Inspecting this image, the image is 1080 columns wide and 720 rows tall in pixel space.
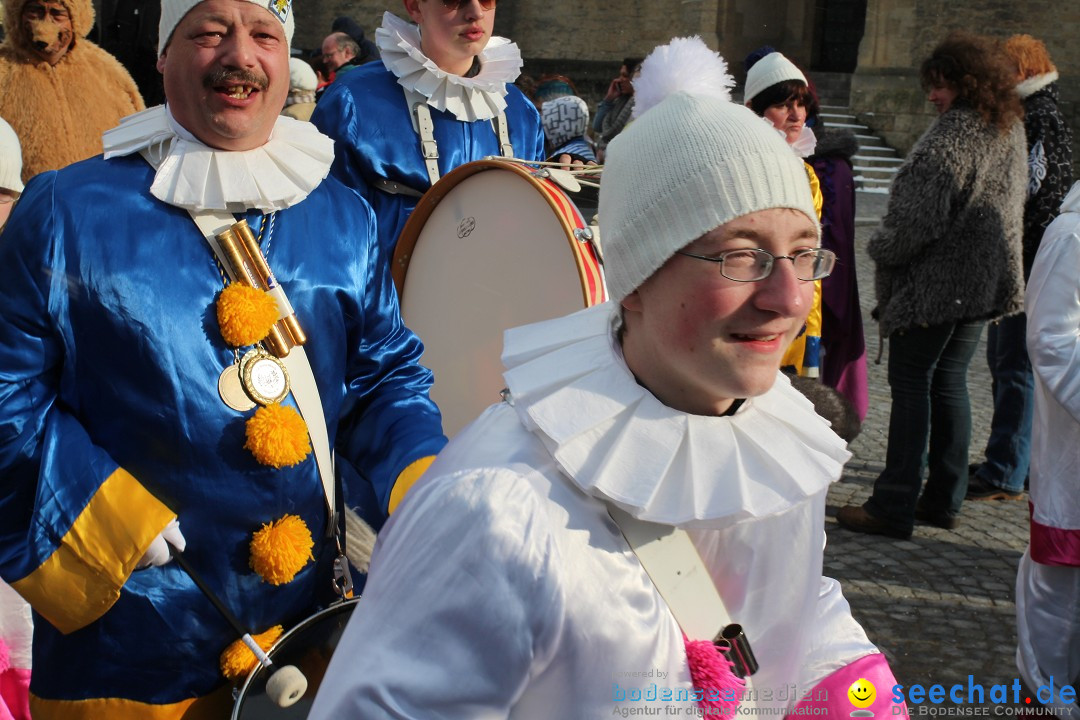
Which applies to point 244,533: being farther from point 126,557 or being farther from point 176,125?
point 176,125

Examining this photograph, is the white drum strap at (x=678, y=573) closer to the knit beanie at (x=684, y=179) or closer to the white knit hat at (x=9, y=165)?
the knit beanie at (x=684, y=179)

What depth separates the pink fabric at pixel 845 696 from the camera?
5.78 ft

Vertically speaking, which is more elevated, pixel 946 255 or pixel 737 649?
pixel 737 649

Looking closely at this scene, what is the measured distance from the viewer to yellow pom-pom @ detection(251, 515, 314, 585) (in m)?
2.26

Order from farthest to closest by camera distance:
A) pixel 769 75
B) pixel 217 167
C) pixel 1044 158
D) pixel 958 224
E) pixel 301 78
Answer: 1. pixel 301 78
2. pixel 1044 158
3. pixel 958 224
4. pixel 769 75
5. pixel 217 167

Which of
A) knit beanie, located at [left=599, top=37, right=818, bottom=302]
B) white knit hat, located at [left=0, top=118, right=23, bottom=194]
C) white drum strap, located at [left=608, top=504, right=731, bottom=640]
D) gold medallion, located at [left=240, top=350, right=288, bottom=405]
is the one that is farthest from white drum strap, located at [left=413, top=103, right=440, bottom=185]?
white drum strap, located at [left=608, top=504, right=731, bottom=640]

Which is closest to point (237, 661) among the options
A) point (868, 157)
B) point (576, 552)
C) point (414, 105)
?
point (576, 552)

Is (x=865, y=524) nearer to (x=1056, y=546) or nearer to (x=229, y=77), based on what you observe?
(x=1056, y=546)

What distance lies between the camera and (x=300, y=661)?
7.10ft

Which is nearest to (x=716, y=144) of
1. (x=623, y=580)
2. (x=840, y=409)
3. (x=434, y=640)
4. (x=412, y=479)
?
(x=623, y=580)

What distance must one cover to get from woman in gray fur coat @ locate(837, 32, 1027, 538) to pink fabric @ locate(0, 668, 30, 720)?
354cm

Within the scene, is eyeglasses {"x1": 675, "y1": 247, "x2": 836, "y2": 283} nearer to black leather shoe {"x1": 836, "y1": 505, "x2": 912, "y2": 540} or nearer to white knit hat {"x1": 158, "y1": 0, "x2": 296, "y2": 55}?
white knit hat {"x1": 158, "y1": 0, "x2": 296, "y2": 55}

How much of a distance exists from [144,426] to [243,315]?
0.86 ft

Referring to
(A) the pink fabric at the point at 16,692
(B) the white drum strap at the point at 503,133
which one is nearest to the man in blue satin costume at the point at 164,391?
(A) the pink fabric at the point at 16,692
